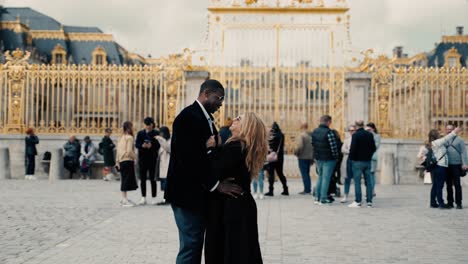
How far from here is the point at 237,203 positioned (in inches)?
173

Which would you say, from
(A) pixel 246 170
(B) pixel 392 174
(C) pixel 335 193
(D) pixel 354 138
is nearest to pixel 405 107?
(B) pixel 392 174

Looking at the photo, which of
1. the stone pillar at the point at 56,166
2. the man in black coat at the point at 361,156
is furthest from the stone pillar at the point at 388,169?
the stone pillar at the point at 56,166

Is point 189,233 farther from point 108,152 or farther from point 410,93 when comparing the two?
point 410,93

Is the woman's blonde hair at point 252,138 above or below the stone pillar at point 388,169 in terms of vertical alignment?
above

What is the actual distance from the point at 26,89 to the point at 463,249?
13597 mm

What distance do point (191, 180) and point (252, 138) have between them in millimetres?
520

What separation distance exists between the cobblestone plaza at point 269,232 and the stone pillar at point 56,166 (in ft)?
→ 14.4

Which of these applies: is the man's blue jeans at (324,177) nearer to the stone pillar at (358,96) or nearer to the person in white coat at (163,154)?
the person in white coat at (163,154)

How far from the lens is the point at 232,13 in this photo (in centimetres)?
1722

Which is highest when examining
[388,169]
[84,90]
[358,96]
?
[84,90]

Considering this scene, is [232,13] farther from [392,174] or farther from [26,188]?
[26,188]

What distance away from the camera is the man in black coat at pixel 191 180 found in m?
4.35

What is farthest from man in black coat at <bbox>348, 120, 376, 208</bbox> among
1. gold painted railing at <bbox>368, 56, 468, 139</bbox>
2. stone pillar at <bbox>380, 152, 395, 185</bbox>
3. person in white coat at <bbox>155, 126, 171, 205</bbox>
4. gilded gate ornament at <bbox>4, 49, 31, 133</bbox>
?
gilded gate ornament at <bbox>4, 49, 31, 133</bbox>

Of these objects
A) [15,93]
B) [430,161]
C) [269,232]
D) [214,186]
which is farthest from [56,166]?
[214,186]
